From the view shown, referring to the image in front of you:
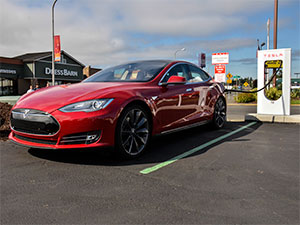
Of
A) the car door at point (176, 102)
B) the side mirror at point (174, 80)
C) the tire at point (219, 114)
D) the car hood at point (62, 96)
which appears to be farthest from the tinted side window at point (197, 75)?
the car hood at point (62, 96)

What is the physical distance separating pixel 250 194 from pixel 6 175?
267cm

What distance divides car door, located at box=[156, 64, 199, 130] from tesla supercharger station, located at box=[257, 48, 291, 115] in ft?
12.3

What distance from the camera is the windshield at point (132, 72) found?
4521mm

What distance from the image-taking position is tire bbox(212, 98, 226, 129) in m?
6.18

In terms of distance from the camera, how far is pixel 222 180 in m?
3.05

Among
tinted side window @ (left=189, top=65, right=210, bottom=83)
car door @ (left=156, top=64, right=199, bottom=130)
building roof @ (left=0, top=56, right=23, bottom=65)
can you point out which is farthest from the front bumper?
building roof @ (left=0, top=56, right=23, bottom=65)

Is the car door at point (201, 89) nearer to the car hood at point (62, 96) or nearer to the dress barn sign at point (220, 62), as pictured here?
the car hood at point (62, 96)

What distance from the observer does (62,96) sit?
358 centimetres

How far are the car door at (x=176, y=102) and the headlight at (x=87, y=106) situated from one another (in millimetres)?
1044

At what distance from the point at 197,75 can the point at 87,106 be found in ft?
9.82

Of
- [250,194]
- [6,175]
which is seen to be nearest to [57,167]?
[6,175]

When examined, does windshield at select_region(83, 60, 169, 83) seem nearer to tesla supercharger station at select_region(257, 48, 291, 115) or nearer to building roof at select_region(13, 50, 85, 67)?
tesla supercharger station at select_region(257, 48, 291, 115)

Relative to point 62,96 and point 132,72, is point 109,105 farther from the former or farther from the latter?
point 132,72

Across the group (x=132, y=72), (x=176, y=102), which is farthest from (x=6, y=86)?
(x=176, y=102)
